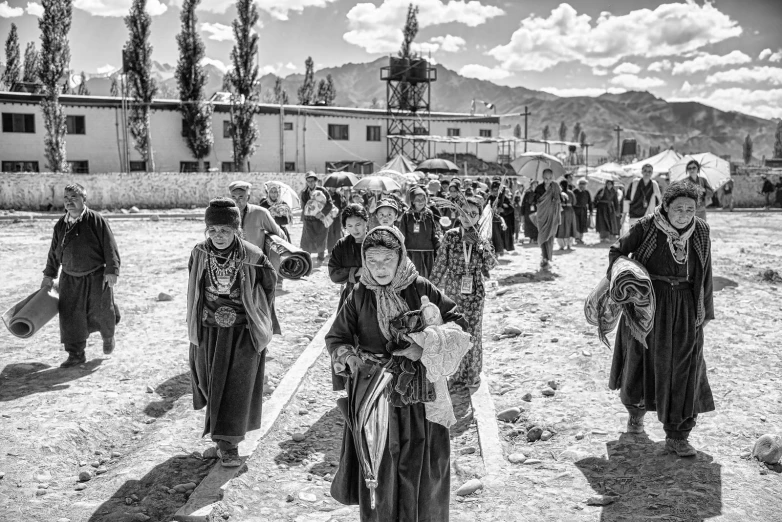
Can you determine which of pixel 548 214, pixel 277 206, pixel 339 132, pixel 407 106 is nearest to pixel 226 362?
pixel 277 206

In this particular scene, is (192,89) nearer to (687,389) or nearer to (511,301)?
(511,301)

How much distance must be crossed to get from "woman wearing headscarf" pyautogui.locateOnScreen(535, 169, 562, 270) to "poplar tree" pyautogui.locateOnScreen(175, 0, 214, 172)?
23768 mm

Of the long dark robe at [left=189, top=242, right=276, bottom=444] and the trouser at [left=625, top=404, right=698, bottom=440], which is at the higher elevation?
the long dark robe at [left=189, top=242, right=276, bottom=444]


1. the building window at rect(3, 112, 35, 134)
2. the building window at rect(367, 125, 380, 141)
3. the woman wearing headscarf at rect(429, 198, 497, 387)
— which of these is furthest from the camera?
the building window at rect(367, 125, 380, 141)

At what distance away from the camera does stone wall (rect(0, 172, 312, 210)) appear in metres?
24.2

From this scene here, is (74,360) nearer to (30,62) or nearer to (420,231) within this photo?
(420,231)

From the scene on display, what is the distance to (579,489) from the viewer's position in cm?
425

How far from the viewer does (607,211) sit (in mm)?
16844

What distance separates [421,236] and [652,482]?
155 inches

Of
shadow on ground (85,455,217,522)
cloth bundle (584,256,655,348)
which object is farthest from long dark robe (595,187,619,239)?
shadow on ground (85,455,217,522)

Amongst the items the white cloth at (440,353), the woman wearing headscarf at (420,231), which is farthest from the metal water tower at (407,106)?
the white cloth at (440,353)

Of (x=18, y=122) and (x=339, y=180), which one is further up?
(x=18, y=122)

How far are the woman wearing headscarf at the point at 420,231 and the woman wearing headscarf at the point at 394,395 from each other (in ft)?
13.8

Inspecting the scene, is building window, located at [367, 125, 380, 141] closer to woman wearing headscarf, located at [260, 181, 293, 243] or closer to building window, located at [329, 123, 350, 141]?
building window, located at [329, 123, 350, 141]
